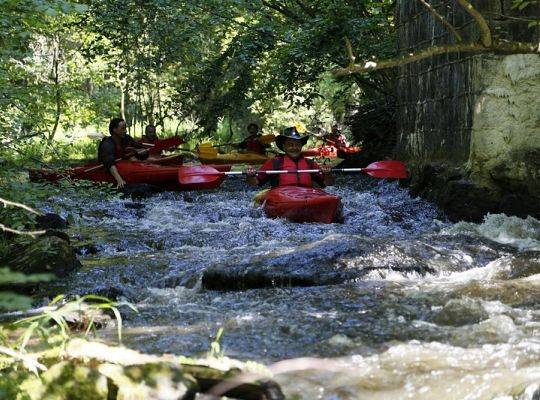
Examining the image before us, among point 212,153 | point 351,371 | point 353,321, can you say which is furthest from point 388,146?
point 351,371

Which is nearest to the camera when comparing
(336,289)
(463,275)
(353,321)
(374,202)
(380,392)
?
(380,392)

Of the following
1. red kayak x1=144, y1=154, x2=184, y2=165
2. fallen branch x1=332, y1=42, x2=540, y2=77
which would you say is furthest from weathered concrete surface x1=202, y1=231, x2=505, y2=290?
red kayak x1=144, y1=154, x2=184, y2=165

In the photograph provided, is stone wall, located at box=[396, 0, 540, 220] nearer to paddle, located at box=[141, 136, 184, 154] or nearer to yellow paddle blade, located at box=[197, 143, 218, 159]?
paddle, located at box=[141, 136, 184, 154]

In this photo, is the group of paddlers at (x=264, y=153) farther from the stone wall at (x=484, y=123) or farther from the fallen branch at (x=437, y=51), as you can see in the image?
the fallen branch at (x=437, y=51)

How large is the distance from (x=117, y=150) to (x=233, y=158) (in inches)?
196

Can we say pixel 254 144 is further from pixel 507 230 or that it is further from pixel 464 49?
pixel 464 49

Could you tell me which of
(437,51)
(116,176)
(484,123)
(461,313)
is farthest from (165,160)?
(437,51)

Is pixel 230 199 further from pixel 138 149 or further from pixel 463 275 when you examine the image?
pixel 463 275

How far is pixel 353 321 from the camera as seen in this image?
4.58m

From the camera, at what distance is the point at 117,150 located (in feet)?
40.3

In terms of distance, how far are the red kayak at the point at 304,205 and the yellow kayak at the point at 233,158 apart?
7.52m

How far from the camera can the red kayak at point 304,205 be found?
28.3 ft

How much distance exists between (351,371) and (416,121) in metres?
8.55

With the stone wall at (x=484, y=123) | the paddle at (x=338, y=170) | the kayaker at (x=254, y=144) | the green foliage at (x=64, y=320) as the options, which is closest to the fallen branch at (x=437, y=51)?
the green foliage at (x=64, y=320)
